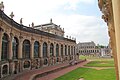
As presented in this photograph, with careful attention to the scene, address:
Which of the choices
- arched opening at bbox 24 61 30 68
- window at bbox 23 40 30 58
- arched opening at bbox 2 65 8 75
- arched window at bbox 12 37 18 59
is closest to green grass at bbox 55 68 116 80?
arched opening at bbox 2 65 8 75

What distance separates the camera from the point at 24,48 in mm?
33500

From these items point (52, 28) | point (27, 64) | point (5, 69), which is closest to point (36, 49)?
point (27, 64)

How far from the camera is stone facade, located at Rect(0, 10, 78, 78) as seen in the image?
25094 millimetres

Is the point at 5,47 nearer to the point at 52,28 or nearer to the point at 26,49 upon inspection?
the point at 26,49

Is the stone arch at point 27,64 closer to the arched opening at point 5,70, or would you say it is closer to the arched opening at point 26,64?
the arched opening at point 26,64

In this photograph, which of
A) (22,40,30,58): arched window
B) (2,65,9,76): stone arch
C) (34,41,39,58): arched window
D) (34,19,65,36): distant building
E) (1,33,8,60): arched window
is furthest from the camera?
(34,19,65,36): distant building

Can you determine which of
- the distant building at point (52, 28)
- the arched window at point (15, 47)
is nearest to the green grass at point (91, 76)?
the arched window at point (15, 47)

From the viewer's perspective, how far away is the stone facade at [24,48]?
2509 cm

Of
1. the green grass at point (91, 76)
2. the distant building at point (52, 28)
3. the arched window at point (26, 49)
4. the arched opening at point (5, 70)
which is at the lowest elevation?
the green grass at point (91, 76)

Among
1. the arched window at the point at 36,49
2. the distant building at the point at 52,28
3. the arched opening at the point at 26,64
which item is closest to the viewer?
the arched opening at the point at 26,64

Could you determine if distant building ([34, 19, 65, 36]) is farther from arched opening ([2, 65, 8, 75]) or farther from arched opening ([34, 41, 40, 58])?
arched opening ([2, 65, 8, 75])

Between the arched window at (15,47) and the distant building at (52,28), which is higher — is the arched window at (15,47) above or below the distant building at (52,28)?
below

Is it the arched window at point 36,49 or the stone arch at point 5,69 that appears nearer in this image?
the stone arch at point 5,69

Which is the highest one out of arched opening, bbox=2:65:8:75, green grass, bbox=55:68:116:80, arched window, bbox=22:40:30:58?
arched window, bbox=22:40:30:58
